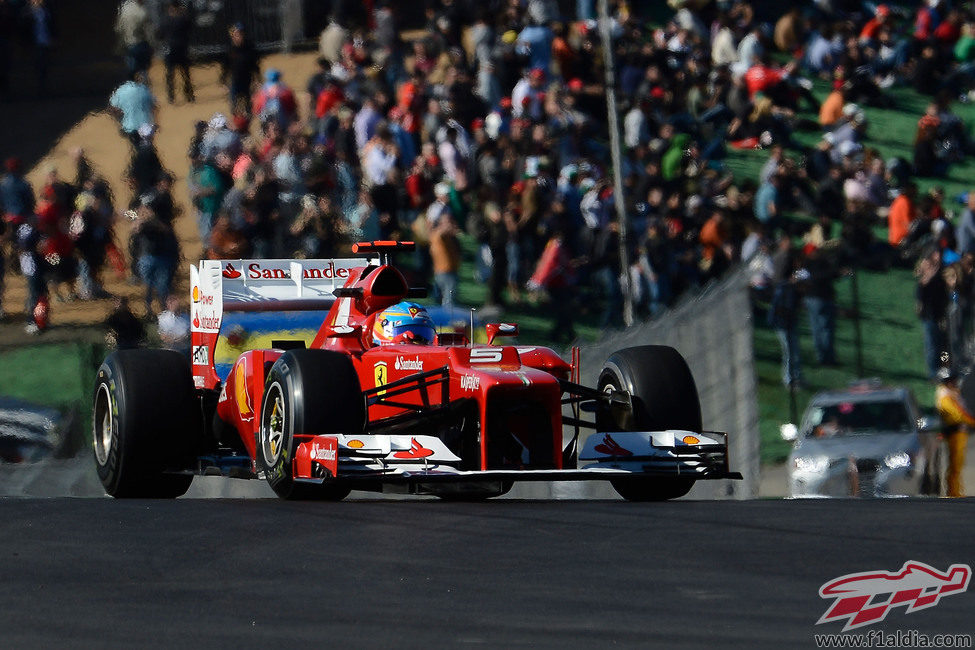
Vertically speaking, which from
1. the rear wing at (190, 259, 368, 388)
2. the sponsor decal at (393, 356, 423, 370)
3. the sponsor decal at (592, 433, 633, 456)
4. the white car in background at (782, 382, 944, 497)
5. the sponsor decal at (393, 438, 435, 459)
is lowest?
the white car in background at (782, 382, 944, 497)

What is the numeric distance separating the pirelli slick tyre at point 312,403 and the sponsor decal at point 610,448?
4.77 feet

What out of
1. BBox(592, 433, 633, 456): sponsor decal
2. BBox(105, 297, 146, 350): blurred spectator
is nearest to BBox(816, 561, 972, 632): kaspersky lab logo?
BBox(592, 433, 633, 456): sponsor decal

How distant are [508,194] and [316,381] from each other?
1033cm

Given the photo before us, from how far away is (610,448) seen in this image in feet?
38.7

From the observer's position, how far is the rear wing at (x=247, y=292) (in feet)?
45.3

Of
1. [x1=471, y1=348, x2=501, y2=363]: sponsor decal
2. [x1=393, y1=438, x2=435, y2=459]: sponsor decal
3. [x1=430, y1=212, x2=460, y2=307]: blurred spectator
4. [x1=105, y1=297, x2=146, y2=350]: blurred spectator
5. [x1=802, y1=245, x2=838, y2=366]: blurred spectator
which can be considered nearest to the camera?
[x1=393, y1=438, x2=435, y2=459]: sponsor decal

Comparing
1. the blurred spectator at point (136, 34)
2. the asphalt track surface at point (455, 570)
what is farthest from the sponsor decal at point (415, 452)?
the blurred spectator at point (136, 34)

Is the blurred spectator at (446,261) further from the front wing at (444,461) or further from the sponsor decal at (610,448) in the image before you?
the front wing at (444,461)

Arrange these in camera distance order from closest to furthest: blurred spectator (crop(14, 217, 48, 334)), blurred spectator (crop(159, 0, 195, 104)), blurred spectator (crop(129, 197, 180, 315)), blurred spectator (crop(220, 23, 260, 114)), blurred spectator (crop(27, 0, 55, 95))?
blurred spectator (crop(129, 197, 180, 315)) < blurred spectator (crop(14, 217, 48, 334)) < blurred spectator (crop(220, 23, 260, 114)) < blurred spectator (crop(159, 0, 195, 104)) < blurred spectator (crop(27, 0, 55, 95))

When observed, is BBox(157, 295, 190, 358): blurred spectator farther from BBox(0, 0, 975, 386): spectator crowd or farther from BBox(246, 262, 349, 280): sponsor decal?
BBox(246, 262, 349, 280): sponsor decal

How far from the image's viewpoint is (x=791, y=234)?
72.4ft

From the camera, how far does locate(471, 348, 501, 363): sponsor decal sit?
1174 centimetres

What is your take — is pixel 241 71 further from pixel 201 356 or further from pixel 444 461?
pixel 444 461

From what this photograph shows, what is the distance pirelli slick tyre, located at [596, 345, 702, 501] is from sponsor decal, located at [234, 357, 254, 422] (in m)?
2.24
